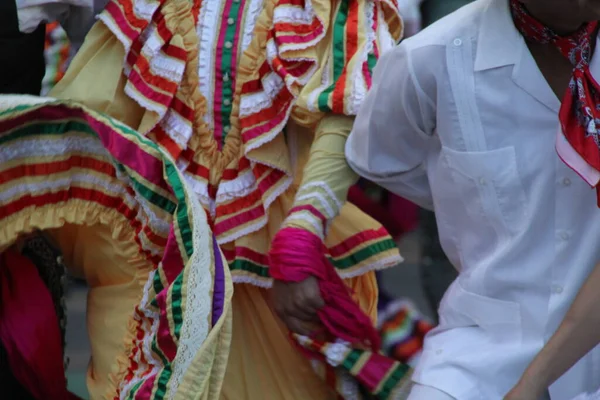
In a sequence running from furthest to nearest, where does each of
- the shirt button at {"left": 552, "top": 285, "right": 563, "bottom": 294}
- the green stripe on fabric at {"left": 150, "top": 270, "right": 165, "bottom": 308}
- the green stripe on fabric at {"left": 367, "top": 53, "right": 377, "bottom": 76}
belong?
1. the green stripe on fabric at {"left": 367, "top": 53, "right": 377, "bottom": 76}
2. the green stripe on fabric at {"left": 150, "top": 270, "right": 165, "bottom": 308}
3. the shirt button at {"left": 552, "top": 285, "right": 563, "bottom": 294}

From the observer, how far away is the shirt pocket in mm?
2822

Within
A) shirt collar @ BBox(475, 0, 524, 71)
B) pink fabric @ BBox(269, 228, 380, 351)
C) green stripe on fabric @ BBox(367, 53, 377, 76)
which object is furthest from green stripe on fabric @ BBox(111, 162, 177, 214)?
shirt collar @ BBox(475, 0, 524, 71)

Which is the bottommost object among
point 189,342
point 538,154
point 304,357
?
point 304,357

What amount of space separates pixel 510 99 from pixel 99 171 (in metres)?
1.05

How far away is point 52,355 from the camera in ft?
11.7

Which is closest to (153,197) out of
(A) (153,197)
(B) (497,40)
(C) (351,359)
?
(A) (153,197)

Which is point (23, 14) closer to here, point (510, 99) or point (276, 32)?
point (276, 32)

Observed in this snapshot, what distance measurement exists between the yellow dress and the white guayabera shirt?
61 centimetres

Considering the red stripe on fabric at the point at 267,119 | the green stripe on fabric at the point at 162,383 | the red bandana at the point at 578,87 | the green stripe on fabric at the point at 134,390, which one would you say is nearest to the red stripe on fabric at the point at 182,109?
the red stripe on fabric at the point at 267,119

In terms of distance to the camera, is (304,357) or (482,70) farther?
(304,357)

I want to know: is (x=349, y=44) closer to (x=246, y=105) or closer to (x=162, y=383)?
(x=246, y=105)

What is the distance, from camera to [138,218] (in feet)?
11.1

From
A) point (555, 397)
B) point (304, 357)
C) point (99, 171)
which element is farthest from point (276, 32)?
point (555, 397)

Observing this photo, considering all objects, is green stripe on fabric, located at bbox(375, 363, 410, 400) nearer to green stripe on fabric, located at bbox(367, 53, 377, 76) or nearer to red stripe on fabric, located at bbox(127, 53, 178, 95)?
green stripe on fabric, located at bbox(367, 53, 377, 76)
